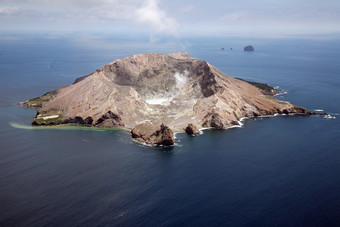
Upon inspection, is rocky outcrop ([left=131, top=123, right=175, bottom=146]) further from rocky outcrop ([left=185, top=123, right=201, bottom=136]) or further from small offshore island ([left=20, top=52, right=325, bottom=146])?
rocky outcrop ([left=185, top=123, right=201, bottom=136])

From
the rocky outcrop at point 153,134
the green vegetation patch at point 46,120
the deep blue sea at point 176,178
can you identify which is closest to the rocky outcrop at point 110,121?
the deep blue sea at point 176,178

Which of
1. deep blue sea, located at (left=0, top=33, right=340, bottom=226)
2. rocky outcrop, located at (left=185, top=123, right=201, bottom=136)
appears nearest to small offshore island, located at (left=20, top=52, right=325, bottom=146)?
rocky outcrop, located at (left=185, top=123, right=201, bottom=136)

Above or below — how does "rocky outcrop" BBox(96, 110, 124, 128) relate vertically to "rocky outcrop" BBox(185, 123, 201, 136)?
above

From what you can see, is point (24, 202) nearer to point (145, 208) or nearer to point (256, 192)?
point (145, 208)

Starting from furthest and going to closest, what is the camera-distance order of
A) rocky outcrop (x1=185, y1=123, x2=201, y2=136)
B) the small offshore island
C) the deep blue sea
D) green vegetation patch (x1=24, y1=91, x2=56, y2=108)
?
green vegetation patch (x1=24, y1=91, x2=56, y2=108)
the small offshore island
rocky outcrop (x1=185, y1=123, x2=201, y2=136)
the deep blue sea

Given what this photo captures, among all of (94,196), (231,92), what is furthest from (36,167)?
(231,92)

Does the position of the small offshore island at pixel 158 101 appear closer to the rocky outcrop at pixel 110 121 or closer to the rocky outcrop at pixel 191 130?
the rocky outcrop at pixel 110 121
